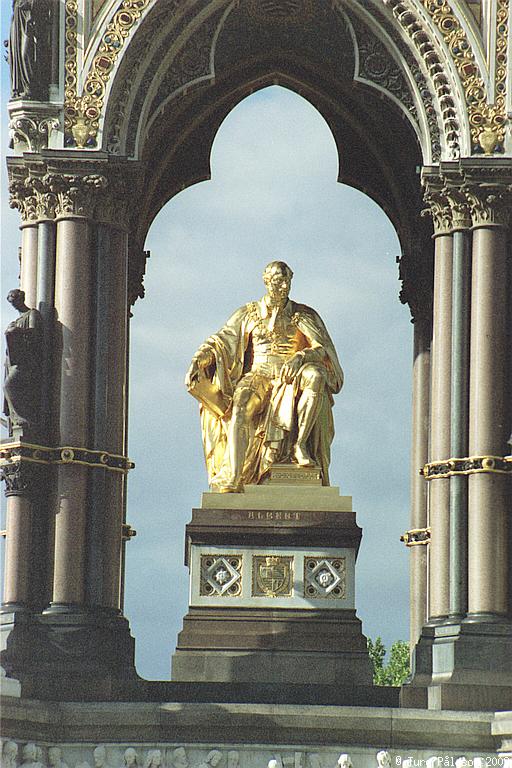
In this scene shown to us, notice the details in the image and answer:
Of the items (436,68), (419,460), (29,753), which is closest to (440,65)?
(436,68)

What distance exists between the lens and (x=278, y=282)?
31.1m

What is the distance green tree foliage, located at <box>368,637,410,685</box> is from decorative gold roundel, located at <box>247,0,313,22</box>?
717 inches

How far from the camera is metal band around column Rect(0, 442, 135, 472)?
28.3 m

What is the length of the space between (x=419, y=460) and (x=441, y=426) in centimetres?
368

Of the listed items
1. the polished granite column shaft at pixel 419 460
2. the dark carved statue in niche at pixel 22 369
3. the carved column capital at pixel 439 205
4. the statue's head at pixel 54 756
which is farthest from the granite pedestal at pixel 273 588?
the carved column capital at pixel 439 205

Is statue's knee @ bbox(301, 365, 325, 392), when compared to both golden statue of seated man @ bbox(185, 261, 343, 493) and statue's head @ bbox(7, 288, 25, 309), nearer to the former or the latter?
golden statue of seated man @ bbox(185, 261, 343, 493)

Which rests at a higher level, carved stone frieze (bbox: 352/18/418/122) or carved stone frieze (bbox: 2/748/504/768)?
carved stone frieze (bbox: 352/18/418/122)

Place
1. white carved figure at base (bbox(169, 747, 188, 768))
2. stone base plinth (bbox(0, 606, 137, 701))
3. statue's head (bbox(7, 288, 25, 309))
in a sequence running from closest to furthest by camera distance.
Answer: white carved figure at base (bbox(169, 747, 188, 768))
stone base plinth (bbox(0, 606, 137, 701))
statue's head (bbox(7, 288, 25, 309))

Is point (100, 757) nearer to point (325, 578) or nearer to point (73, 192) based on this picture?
point (325, 578)

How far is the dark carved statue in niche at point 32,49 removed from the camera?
29.3 metres

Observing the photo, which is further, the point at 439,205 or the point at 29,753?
the point at 439,205

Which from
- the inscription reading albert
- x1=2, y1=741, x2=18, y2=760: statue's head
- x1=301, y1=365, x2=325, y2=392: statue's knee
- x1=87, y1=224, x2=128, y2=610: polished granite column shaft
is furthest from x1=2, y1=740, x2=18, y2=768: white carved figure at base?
x1=301, y1=365, x2=325, y2=392: statue's knee

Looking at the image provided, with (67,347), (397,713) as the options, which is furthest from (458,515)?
(67,347)

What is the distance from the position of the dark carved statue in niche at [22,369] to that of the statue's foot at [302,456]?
11.6ft
